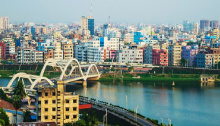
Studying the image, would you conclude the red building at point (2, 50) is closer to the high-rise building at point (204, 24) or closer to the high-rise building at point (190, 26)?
the high-rise building at point (190, 26)

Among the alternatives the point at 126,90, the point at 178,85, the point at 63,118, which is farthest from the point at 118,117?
the point at 178,85

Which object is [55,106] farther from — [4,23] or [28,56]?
[4,23]

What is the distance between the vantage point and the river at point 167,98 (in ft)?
82.4

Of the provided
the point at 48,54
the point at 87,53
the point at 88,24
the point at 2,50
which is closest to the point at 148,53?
the point at 87,53

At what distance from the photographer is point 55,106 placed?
19688 millimetres

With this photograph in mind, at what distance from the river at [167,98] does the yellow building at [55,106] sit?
557 cm

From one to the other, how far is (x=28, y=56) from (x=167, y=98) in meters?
22.2

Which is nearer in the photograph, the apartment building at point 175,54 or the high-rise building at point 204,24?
the apartment building at point 175,54

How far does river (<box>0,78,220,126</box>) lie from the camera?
2512 cm

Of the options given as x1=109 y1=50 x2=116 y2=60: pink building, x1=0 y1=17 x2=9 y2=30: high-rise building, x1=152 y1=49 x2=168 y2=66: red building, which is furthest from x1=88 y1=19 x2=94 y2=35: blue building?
x1=152 y1=49 x2=168 y2=66: red building

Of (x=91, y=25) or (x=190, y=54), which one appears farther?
(x=91, y=25)

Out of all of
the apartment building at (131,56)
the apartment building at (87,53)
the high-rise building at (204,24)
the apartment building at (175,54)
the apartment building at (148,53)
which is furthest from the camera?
the high-rise building at (204,24)

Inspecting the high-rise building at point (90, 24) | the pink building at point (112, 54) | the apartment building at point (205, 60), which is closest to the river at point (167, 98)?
the apartment building at point (205, 60)

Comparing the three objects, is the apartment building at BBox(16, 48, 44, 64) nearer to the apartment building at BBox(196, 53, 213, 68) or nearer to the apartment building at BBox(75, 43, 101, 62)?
the apartment building at BBox(75, 43, 101, 62)
